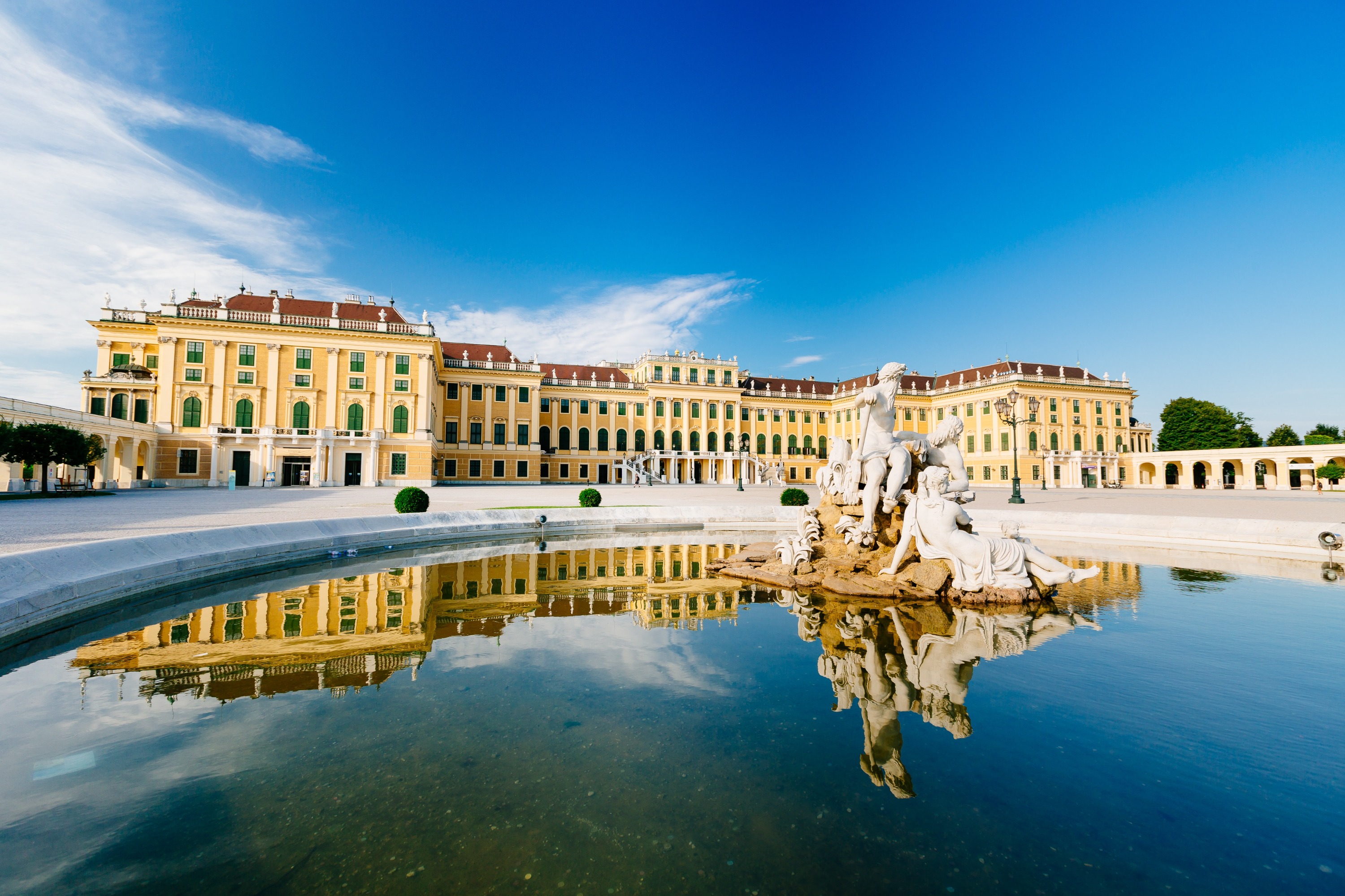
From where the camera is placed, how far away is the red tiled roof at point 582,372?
2172 inches

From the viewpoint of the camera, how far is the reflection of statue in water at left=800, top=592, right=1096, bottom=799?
3611mm

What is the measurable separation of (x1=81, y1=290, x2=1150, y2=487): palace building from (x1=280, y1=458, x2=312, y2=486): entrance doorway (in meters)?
0.08

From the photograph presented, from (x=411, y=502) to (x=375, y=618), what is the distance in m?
9.06

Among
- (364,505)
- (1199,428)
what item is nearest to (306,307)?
(364,505)

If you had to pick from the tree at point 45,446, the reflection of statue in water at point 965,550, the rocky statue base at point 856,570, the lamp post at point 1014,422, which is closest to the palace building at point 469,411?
the tree at point 45,446

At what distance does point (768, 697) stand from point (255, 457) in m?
38.8

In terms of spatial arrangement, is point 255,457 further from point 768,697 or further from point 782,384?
point 782,384

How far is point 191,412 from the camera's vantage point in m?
33.4

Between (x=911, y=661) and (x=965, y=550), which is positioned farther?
(x=965, y=550)

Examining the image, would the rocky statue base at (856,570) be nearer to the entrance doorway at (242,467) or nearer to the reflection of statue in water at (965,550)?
the reflection of statue in water at (965,550)

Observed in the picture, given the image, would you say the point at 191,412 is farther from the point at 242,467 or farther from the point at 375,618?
the point at 375,618

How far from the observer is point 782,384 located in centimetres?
6178

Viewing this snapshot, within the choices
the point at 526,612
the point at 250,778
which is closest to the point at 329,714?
the point at 250,778

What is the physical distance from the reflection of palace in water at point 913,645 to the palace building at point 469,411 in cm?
3405
